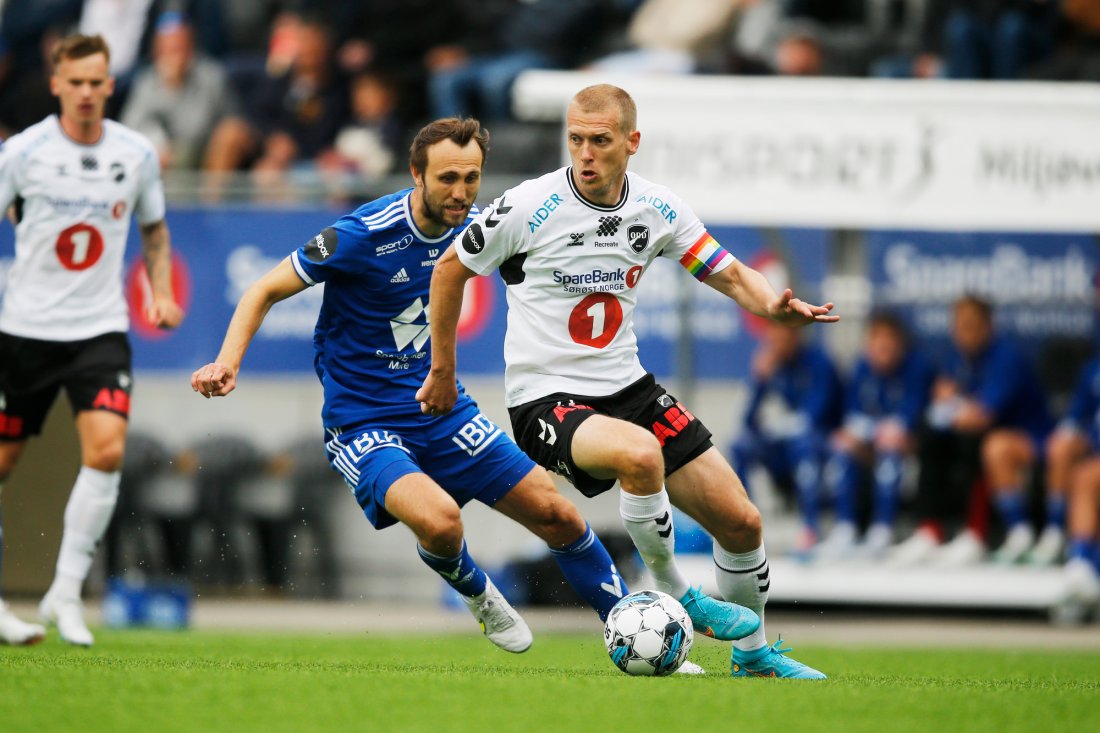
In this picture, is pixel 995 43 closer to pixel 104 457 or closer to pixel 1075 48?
pixel 1075 48

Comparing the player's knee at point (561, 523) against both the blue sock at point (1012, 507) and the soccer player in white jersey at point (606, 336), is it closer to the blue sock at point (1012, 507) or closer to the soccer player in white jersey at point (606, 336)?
the soccer player in white jersey at point (606, 336)

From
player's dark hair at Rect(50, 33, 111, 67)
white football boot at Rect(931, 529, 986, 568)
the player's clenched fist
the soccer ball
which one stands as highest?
player's dark hair at Rect(50, 33, 111, 67)

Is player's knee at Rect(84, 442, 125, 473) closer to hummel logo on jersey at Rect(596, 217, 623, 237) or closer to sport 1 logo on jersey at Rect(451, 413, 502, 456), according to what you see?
sport 1 logo on jersey at Rect(451, 413, 502, 456)

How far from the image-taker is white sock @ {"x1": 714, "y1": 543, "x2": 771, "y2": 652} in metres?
7.14

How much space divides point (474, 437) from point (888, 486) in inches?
244

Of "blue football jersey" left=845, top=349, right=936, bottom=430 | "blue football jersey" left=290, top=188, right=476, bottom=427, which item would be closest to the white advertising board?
"blue football jersey" left=845, top=349, right=936, bottom=430

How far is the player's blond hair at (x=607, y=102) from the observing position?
6.89 metres

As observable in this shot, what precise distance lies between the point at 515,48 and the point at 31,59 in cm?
533

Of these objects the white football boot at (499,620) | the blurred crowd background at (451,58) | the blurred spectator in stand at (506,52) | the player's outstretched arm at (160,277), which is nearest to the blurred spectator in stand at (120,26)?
the blurred crowd background at (451,58)

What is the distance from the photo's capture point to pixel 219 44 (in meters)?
17.1

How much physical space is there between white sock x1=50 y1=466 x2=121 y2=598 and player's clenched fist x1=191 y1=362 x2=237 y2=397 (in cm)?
A: 203

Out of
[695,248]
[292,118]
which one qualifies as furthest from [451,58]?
[695,248]

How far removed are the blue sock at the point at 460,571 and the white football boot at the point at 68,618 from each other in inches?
82.9

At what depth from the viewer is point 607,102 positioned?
690 centimetres
